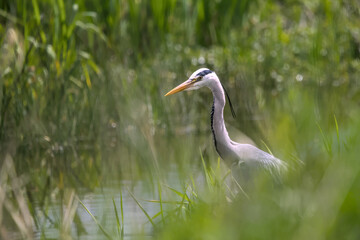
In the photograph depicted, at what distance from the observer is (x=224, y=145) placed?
4617 millimetres

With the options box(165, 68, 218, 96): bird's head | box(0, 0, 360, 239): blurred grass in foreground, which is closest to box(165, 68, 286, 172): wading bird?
box(165, 68, 218, 96): bird's head

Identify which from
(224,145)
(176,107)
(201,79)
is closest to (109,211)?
(224,145)

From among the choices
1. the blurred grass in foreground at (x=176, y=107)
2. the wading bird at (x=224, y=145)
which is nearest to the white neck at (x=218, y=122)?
the wading bird at (x=224, y=145)

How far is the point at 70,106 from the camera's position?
688cm

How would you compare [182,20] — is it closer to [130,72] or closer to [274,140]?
[130,72]

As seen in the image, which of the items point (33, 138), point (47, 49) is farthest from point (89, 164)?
point (47, 49)

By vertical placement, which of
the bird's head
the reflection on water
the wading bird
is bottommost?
the reflection on water

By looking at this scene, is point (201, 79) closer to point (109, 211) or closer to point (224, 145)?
point (224, 145)

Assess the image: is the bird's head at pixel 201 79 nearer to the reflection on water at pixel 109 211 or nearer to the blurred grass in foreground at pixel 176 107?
the blurred grass in foreground at pixel 176 107

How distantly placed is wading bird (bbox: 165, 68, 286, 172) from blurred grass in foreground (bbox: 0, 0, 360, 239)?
0.27 metres

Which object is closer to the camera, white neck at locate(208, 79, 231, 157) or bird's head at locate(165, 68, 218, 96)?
white neck at locate(208, 79, 231, 157)

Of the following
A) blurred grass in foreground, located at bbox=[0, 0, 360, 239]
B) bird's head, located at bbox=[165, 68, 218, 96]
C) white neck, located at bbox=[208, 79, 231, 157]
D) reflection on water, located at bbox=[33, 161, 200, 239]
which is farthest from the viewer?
bird's head, located at bbox=[165, 68, 218, 96]

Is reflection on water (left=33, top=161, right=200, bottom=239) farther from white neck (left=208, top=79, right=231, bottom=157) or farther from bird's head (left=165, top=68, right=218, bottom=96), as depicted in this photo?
bird's head (left=165, top=68, right=218, bottom=96)

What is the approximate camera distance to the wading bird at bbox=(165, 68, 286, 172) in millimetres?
4398
